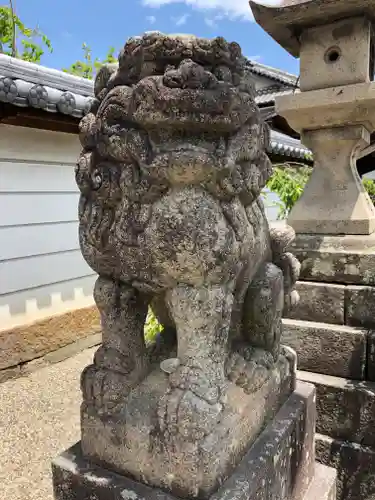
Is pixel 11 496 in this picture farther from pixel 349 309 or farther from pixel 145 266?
pixel 349 309

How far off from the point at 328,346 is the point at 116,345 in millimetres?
1250

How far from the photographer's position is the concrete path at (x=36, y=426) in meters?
2.40

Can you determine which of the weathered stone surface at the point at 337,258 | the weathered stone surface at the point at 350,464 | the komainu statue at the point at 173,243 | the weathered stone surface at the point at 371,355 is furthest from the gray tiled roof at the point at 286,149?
the komainu statue at the point at 173,243

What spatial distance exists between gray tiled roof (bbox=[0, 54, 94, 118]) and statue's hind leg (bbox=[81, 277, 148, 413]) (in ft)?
7.58

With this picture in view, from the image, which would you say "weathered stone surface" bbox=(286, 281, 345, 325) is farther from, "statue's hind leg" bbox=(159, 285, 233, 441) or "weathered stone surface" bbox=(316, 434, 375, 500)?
"statue's hind leg" bbox=(159, 285, 233, 441)

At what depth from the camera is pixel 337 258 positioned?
2.21 m

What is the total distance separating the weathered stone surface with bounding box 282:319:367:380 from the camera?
212 cm

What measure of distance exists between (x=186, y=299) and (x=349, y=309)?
1246 millimetres

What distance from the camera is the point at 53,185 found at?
13.8ft

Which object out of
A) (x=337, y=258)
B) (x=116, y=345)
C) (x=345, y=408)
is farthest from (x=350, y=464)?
(x=116, y=345)

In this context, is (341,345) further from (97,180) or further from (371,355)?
(97,180)

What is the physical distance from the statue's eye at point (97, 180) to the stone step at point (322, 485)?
4.48 feet

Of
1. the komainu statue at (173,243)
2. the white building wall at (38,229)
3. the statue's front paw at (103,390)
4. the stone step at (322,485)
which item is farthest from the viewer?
the white building wall at (38,229)

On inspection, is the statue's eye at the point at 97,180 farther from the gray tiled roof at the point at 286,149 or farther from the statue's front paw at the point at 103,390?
the gray tiled roof at the point at 286,149
